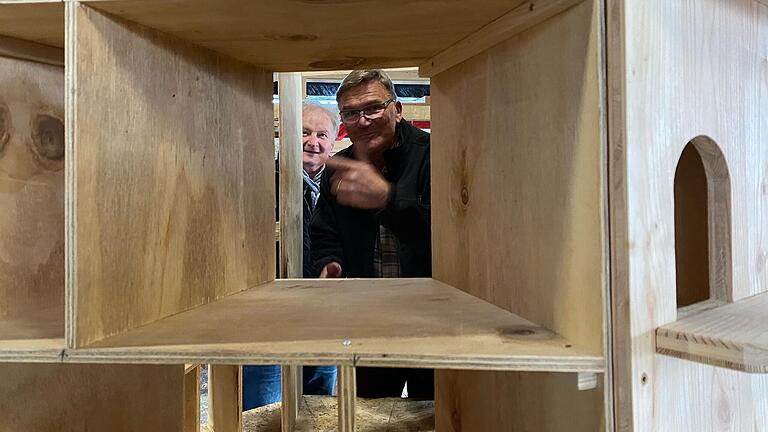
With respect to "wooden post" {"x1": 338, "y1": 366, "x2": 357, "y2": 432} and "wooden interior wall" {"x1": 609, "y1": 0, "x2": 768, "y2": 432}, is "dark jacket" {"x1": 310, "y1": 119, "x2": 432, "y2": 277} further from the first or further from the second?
"wooden interior wall" {"x1": 609, "y1": 0, "x2": 768, "y2": 432}

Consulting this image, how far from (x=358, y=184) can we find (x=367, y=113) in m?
0.25

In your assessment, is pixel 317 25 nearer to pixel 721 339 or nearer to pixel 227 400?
pixel 721 339

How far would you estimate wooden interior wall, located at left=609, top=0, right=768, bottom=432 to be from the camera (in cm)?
64

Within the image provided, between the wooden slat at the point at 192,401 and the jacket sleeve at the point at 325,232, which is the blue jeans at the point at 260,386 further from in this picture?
the wooden slat at the point at 192,401

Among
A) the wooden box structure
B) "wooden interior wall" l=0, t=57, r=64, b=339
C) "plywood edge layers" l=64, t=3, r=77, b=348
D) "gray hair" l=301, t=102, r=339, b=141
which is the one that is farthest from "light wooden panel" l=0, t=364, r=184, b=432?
"gray hair" l=301, t=102, r=339, b=141

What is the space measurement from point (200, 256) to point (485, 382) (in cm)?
59

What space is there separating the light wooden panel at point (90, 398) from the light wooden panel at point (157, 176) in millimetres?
319

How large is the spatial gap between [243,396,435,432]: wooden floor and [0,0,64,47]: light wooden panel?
1.53m

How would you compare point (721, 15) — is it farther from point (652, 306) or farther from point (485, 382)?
point (485, 382)

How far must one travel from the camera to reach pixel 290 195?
206cm

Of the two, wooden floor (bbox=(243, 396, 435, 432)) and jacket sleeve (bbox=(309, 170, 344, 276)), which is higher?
jacket sleeve (bbox=(309, 170, 344, 276))

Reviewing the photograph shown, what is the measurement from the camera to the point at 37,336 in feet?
2.64

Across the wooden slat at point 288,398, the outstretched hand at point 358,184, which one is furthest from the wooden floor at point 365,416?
the outstretched hand at point 358,184

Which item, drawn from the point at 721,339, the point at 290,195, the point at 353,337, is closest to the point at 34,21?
the point at 353,337
